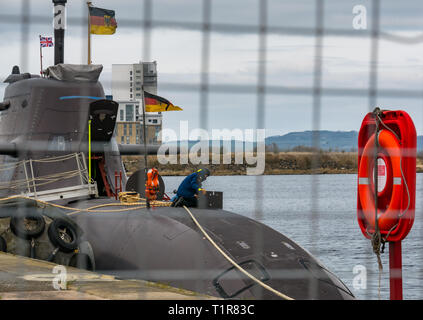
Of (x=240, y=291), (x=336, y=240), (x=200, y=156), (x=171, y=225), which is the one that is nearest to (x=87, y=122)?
(x=171, y=225)

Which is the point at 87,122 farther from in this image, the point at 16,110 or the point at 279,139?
the point at 279,139

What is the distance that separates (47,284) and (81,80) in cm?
729

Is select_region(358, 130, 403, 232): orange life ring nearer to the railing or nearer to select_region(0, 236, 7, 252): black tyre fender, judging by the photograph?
select_region(0, 236, 7, 252): black tyre fender

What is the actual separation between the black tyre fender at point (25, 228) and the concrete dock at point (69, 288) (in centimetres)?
195

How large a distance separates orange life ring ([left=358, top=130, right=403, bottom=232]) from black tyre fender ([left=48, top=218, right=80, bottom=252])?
616cm

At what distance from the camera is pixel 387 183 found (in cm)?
664

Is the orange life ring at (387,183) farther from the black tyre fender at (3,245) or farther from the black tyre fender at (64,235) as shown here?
the black tyre fender at (3,245)

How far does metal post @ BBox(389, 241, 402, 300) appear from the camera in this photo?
6.33 meters

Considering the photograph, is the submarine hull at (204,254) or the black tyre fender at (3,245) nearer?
the submarine hull at (204,254)

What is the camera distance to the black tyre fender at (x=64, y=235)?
37.7 ft

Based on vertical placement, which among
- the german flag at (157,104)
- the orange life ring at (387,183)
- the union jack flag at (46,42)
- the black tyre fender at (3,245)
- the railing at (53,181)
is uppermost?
the union jack flag at (46,42)

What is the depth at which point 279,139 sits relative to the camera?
642cm

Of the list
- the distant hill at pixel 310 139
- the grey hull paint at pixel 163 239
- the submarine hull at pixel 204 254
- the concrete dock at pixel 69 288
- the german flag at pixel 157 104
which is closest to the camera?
the distant hill at pixel 310 139

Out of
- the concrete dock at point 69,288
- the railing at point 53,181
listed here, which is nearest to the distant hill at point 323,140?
the concrete dock at point 69,288
